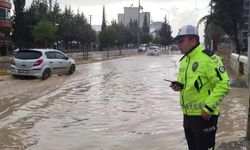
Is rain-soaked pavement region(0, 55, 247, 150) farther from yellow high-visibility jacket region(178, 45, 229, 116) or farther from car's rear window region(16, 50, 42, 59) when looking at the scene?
car's rear window region(16, 50, 42, 59)

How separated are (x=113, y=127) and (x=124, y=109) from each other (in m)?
2.49

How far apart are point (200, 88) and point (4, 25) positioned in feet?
202

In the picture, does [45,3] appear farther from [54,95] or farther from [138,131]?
[138,131]

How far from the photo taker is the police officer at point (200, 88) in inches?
181

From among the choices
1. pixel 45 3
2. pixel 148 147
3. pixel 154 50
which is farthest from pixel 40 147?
pixel 45 3

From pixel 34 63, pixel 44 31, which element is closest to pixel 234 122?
pixel 34 63

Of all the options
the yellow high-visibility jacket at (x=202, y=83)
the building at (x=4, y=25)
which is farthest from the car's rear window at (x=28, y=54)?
the building at (x=4, y=25)

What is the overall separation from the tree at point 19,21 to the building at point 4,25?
114 centimetres

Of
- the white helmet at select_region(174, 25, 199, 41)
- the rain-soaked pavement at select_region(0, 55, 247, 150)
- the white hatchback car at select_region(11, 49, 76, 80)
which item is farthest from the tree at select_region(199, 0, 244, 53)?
the white helmet at select_region(174, 25, 199, 41)

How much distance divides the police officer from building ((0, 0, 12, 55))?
59348 mm

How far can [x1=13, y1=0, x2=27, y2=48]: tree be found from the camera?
67.2 meters

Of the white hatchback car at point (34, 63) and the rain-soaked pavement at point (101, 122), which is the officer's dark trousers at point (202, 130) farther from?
the white hatchback car at point (34, 63)

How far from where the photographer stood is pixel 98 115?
36.3 ft

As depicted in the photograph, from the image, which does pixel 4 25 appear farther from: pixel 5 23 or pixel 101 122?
pixel 101 122
